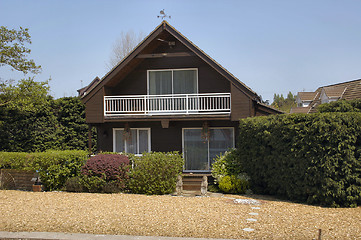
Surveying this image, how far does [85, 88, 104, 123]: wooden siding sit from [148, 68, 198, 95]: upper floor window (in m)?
2.51

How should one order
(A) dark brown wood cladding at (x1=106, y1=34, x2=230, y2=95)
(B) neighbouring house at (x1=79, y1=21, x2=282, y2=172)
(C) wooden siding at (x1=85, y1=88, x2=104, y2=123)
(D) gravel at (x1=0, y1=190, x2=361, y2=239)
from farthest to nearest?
(A) dark brown wood cladding at (x1=106, y1=34, x2=230, y2=95), (C) wooden siding at (x1=85, y1=88, x2=104, y2=123), (B) neighbouring house at (x1=79, y1=21, x2=282, y2=172), (D) gravel at (x1=0, y1=190, x2=361, y2=239)

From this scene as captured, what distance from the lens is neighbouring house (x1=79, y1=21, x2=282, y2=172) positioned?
16.5m

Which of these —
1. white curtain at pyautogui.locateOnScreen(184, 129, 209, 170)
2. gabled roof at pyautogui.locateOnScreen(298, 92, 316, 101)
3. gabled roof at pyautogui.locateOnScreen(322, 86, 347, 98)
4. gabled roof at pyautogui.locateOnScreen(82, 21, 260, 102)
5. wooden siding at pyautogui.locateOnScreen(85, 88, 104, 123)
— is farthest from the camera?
gabled roof at pyautogui.locateOnScreen(298, 92, 316, 101)

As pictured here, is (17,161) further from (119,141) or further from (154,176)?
(154,176)

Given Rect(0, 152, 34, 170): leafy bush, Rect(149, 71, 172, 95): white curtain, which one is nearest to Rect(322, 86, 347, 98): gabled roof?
Rect(149, 71, 172, 95): white curtain

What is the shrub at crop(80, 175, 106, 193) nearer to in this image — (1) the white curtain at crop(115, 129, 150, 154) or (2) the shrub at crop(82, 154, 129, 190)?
(2) the shrub at crop(82, 154, 129, 190)

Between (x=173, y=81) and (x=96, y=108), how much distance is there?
3.96 metres

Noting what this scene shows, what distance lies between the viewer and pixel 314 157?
10727mm

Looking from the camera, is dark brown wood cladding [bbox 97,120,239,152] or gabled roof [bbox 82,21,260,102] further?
dark brown wood cladding [bbox 97,120,239,152]

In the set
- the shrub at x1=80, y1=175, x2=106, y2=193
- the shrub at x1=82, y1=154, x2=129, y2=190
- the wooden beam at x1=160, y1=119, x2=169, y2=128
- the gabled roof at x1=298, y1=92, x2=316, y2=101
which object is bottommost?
the shrub at x1=80, y1=175, x2=106, y2=193

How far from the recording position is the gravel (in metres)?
8.02

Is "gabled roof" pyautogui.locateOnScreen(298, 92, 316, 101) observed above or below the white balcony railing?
above

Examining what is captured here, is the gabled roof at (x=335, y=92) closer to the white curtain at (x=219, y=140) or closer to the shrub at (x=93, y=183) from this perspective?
the white curtain at (x=219, y=140)

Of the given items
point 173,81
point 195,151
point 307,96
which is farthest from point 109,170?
point 307,96
